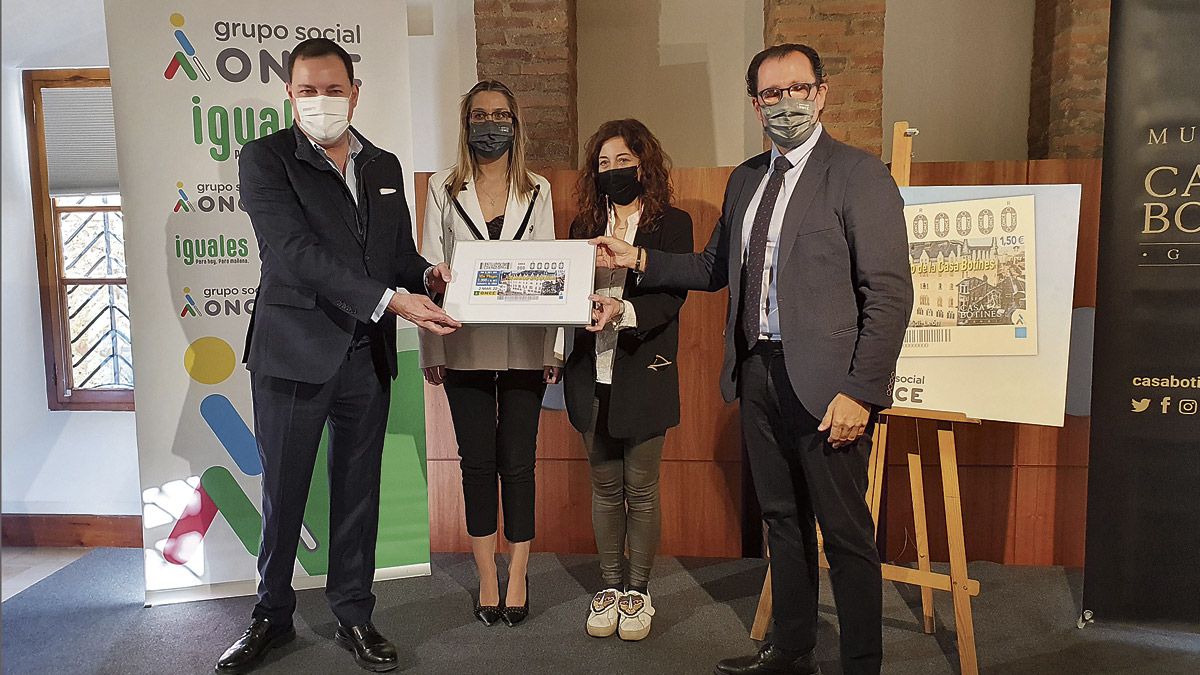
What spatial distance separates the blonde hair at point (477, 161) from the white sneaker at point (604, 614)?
139 centimetres

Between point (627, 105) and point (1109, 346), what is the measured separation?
2.91 m

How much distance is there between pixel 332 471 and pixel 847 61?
2920 mm

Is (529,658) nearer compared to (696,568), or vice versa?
(529,658)

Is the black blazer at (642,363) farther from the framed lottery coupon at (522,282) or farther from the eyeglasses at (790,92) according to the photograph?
the eyeglasses at (790,92)

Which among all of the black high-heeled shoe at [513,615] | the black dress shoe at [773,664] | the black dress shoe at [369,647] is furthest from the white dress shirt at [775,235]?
the black dress shoe at [369,647]

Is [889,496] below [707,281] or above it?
below

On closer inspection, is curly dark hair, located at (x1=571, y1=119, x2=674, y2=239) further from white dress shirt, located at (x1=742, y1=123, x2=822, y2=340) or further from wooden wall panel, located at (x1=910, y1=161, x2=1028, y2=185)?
wooden wall panel, located at (x1=910, y1=161, x2=1028, y2=185)

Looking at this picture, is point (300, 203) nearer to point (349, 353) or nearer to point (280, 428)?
point (349, 353)

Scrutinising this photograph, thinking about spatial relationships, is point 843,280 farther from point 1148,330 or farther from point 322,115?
point 322,115

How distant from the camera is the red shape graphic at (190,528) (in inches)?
117

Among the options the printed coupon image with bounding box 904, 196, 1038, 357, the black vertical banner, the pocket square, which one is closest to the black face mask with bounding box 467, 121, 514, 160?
the pocket square

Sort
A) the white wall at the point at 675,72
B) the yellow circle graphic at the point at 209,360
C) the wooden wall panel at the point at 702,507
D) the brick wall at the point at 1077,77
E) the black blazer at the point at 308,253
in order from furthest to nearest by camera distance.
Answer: the white wall at the point at 675,72, the brick wall at the point at 1077,77, the wooden wall panel at the point at 702,507, the yellow circle graphic at the point at 209,360, the black blazer at the point at 308,253

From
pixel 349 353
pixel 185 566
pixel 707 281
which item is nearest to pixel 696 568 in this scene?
pixel 707 281

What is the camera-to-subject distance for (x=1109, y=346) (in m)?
A: 2.59
